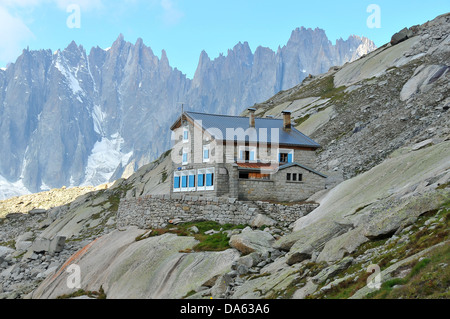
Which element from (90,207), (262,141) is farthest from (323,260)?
(90,207)

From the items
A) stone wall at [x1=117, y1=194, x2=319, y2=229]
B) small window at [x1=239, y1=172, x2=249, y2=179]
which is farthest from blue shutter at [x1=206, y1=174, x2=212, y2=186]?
stone wall at [x1=117, y1=194, x2=319, y2=229]

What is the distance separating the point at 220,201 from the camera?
Result: 126 feet

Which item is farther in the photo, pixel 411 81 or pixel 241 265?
pixel 411 81

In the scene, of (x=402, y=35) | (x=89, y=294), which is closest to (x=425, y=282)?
(x=89, y=294)

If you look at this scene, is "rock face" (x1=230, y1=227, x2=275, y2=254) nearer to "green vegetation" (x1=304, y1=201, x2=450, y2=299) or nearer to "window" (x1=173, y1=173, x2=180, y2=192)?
"green vegetation" (x1=304, y1=201, x2=450, y2=299)

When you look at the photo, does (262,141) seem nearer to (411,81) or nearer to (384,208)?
(384,208)

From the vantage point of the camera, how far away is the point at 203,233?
115ft

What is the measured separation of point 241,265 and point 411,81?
63886 millimetres

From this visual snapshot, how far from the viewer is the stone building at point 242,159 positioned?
42.0 m

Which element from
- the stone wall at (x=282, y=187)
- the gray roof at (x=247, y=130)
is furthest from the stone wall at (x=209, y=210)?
the gray roof at (x=247, y=130)

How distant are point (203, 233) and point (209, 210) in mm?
4172

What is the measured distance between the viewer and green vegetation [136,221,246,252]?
1204 inches

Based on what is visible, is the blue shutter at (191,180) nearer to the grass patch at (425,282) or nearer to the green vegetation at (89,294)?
Answer: the green vegetation at (89,294)
